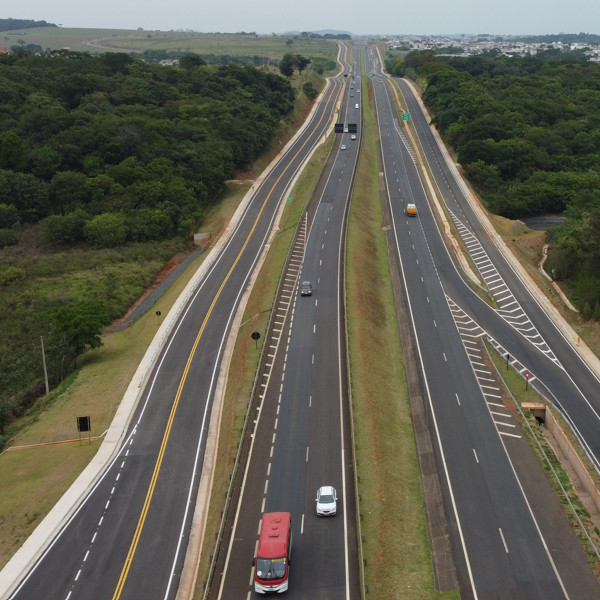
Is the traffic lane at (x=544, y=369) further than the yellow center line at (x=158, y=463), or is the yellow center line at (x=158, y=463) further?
the traffic lane at (x=544, y=369)

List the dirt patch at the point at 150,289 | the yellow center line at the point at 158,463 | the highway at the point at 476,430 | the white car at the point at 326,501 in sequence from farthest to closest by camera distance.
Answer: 1. the dirt patch at the point at 150,289
2. the white car at the point at 326,501
3. the highway at the point at 476,430
4. the yellow center line at the point at 158,463

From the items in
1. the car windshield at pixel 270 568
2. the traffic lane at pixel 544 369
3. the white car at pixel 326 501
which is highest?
the car windshield at pixel 270 568

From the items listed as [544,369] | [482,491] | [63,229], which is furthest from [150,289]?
[482,491]

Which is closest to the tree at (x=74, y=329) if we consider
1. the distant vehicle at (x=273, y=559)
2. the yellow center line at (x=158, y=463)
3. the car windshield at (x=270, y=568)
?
the yellow center line at (x=158, y=463)

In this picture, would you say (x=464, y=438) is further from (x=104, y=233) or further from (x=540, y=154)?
(x=540, y=154)

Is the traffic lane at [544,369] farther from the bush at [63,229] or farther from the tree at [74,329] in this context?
the bush at [63,229]

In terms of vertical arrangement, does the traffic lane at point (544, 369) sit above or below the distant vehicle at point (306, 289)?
below

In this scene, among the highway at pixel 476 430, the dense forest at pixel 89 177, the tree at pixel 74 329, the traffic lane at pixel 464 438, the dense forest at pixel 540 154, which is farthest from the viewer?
the dense forest at pixel 540 154
